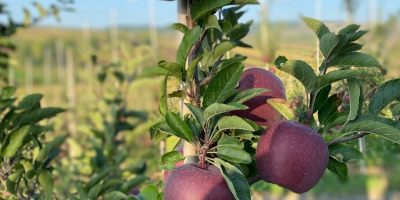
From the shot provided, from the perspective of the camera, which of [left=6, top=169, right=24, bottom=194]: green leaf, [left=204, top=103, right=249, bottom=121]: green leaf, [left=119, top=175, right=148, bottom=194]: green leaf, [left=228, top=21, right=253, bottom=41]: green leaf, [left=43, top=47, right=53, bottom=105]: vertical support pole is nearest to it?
[left=204, top=103, right=249, bottom=121]: green leaf

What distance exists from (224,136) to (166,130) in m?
0.09

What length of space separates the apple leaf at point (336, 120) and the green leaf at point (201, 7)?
26 cm

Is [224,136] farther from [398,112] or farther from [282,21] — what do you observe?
[282,21]

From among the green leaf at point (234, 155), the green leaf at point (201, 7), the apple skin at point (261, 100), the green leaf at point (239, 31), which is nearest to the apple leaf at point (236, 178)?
the green leaf at point (234, 155)

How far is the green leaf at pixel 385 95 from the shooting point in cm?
78

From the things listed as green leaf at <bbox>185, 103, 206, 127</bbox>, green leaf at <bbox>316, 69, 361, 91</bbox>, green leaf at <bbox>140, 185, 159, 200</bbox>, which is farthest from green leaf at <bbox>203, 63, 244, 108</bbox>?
green leaf at <bbox>140, 185, 159, 200</bbox>

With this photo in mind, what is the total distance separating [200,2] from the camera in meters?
0.74

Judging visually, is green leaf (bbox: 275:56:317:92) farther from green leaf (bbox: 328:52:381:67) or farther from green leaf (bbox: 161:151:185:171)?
green leaf (bbox: 161:151:185:171)

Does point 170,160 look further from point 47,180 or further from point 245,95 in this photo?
point 47,180

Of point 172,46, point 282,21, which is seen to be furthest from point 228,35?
point 172,46

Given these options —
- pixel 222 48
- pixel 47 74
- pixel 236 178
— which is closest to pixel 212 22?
pixel 222 48

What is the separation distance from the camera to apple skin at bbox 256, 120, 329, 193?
72cm

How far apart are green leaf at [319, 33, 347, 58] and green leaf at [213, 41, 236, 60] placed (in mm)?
176

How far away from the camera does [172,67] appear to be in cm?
71
